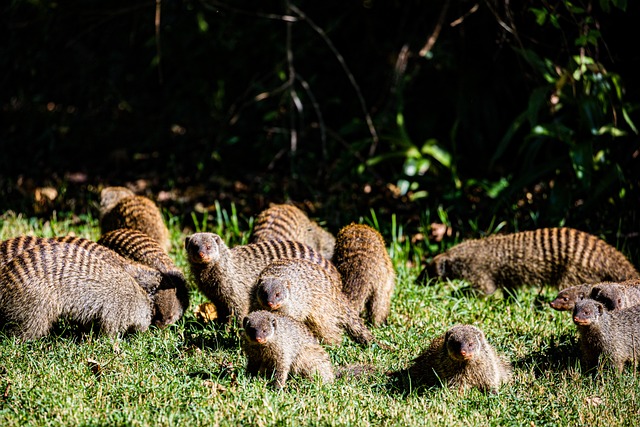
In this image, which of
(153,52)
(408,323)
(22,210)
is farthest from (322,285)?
(153,52)

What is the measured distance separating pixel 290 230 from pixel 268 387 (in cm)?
185

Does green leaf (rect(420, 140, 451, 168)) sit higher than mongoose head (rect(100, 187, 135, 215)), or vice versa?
green leaf (rect(420, 140, 451, 168))

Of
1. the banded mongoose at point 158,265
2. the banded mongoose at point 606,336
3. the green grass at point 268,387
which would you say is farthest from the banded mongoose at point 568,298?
the banded mongoose at point 158,265

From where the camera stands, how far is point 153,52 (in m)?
8.60

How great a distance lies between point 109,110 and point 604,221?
18.0ft

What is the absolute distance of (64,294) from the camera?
13.9ft

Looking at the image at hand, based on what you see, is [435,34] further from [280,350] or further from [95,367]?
[95,367]

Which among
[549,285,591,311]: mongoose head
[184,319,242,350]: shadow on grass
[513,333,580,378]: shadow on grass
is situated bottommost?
[184,319,242,350]: shadow on grass

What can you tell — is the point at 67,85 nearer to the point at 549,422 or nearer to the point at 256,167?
the point at 256,167

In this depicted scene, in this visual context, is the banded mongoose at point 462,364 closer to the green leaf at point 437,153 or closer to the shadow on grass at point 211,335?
the shadow on grass at point 211,335

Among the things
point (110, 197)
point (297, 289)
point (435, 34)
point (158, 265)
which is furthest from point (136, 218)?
→ point (435, 34)

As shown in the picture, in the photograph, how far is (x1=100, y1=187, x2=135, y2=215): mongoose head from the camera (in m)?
6.10

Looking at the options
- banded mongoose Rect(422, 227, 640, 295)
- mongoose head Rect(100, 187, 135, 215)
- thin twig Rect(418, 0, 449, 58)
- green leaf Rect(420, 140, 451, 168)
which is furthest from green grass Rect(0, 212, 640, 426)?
thin twig Rect(418, 0, 449, 58)

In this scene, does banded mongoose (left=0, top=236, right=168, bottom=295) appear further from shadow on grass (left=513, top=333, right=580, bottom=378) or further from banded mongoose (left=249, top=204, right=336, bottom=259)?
shadow on grass (left=513, top=333, right=580, bottom=378)
